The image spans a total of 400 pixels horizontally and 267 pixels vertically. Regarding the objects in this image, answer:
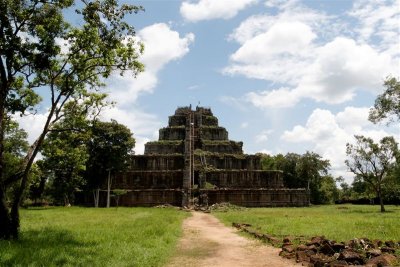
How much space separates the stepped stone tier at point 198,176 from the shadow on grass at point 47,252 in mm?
34447

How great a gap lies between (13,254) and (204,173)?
4260cm

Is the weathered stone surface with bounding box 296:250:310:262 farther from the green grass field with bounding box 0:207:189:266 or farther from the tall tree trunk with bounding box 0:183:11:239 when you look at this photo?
the tall tree trunk with bounding box 0:183:11:239

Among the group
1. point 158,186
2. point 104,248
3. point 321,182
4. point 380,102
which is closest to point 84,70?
point 104,248

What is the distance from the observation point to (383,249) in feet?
40.7

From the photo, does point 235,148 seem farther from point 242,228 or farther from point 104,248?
point 104,248

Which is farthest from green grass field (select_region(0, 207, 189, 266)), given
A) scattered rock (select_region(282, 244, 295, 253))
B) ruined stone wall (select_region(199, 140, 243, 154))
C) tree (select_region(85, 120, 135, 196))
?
ruined stone wall (select_region(199, 140, 243, 154))

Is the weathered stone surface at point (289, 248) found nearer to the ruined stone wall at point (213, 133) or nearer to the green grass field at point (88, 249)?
the green grass field at point (88, 249)

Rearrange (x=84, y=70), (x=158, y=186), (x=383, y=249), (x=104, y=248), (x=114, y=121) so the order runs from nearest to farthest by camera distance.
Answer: (x=383, y=249), (x=104, y=248), (x=84, y=70), (x=114, y=121), (x=158, y=186)

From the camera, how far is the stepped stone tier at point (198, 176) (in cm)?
5078

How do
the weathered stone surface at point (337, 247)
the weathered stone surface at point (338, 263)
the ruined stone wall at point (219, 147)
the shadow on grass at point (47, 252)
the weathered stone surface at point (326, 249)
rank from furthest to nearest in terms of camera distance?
1. the ruined stone wall at point (219, 147)
2. the weathered stone surface at point (337, 247)
3. the weathered stone surface at point (326, 249)
4. the shadow on grass at point (47, 252)
5. the weathered stone surface at point (338, 263)

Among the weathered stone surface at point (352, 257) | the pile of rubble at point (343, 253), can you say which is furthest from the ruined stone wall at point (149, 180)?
the weathered stone surface at point (352, 257)

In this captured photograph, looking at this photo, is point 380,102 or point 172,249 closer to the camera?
point 172,249

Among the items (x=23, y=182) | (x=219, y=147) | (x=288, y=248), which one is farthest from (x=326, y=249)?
(x=219, y=147)

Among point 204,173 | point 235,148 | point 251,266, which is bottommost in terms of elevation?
point 251,266
